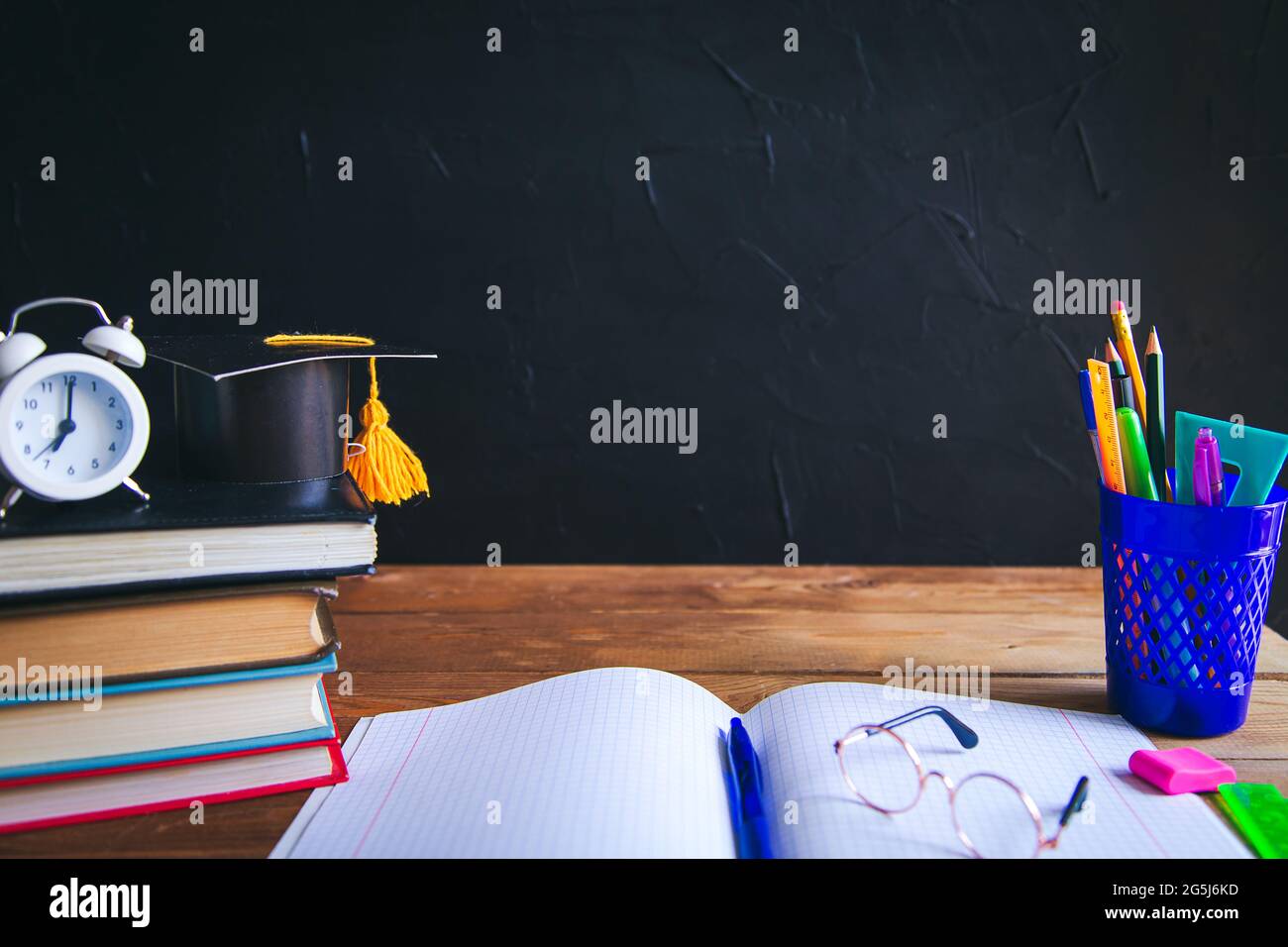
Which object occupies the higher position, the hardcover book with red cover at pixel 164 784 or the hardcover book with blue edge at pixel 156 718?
the hardcover book with blue edge at pixel 156 718

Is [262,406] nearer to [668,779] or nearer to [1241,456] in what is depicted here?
[668,779]

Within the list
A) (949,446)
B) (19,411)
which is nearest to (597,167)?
(949,446)

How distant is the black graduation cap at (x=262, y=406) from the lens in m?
0.72

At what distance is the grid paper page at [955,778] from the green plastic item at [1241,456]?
17 centimetres

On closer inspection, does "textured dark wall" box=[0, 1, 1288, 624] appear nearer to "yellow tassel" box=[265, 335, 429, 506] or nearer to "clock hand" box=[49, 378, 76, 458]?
"yellow tassel" box=[265, 335, 429, 506]

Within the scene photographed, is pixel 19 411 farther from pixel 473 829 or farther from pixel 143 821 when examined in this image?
pixel 473 829

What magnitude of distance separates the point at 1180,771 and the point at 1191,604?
0.12 meters

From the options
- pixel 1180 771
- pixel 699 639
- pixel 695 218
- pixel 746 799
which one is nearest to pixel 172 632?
pixel 746 799

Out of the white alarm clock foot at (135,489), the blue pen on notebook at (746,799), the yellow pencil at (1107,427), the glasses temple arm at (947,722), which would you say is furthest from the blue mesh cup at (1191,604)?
the white alarm clock foot at (135,489)

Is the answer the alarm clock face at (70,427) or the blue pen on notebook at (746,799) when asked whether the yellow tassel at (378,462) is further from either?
the blue pen on notebook at (746,799)

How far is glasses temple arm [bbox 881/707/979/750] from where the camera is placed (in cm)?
68

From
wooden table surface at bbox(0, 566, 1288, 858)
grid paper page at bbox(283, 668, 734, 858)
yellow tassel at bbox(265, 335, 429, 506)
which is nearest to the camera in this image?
grid paper page at bbox(283, 668, 734, 858)

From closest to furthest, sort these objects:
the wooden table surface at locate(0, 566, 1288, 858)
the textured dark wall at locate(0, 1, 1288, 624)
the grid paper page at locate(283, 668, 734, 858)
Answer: the grid paper page at locate(283, 668, 734, 858) → the wooden table surface at locate(0, 566, 1288, 858) → the textured dark wall at locate(0, 1, 1288, 624)

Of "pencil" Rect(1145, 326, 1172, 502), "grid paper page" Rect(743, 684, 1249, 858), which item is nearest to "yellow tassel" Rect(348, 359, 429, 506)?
"grid paper page" Rect(743, 684, 1249, 858)
